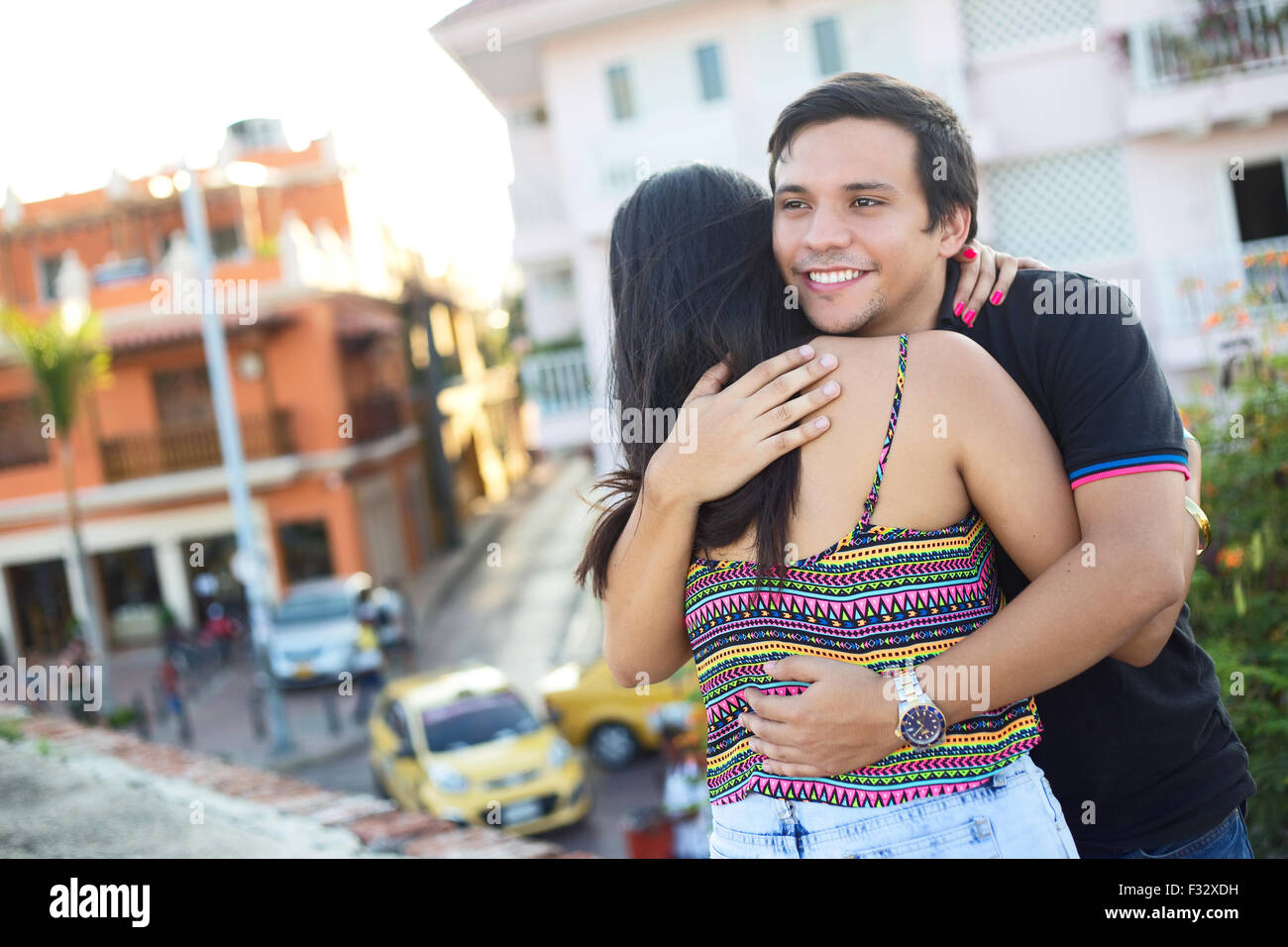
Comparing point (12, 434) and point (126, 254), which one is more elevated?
point (126, 254)

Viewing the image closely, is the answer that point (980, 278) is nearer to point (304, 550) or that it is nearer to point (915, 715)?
point (915, 715)

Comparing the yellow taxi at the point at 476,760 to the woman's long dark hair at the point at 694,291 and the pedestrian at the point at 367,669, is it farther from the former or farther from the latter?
the woman's long dark hair at the point at 694,291

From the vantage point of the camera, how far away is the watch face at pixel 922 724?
1.63m

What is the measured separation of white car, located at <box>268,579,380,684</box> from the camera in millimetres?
18281

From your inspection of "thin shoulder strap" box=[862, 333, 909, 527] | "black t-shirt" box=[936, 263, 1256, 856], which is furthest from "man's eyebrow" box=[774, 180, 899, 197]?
"thin shoulder strap" box=[862, 333, 909, 527]

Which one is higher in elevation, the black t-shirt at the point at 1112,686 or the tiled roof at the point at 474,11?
the tiled roof at the point at 474,11

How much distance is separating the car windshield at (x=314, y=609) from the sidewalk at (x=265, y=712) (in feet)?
3.74

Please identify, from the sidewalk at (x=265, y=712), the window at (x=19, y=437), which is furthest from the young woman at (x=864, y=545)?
the window at (x=19, y=437)

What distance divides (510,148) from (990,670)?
53.8 feet

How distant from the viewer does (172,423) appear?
2364 cm

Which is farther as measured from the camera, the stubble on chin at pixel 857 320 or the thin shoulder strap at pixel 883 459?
the stubble on chin at pixel 857 320
